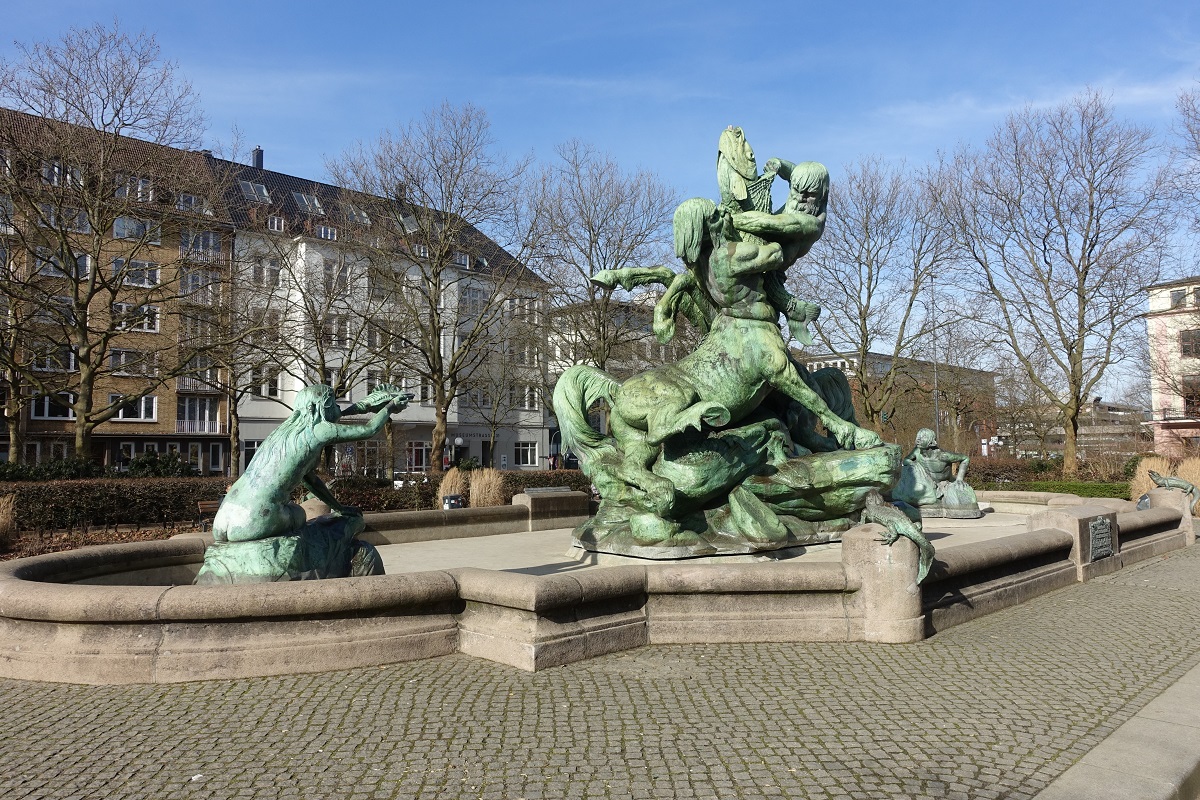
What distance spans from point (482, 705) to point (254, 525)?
230 centimetres

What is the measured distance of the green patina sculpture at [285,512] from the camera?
559 centimetres

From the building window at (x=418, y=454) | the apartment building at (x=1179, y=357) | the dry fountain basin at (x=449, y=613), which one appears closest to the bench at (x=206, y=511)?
the dry fountain basin at (x=449, y=613)

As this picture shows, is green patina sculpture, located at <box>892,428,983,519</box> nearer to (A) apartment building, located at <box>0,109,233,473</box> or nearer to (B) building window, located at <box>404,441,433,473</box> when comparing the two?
(A) apartment building, located at <box>0,109,233,473</box>

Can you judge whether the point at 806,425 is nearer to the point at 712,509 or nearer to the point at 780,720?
the point at 712,509

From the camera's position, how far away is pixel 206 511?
50.5 ft

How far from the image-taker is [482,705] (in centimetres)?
434

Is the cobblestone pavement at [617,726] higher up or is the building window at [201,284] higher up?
the building window at [201,284]

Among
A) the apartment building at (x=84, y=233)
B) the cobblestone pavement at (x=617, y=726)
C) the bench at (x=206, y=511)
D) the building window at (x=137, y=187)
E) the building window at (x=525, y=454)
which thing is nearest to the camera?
the cobblestone pavement at (x=617, y=726)

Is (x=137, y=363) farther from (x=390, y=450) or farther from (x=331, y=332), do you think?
(x=390, y=450)

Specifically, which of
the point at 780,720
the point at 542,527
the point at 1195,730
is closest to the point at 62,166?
the point at 542,527

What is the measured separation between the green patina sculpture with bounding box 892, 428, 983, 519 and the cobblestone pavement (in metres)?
7.39

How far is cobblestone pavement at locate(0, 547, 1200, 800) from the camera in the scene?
3.39 metres

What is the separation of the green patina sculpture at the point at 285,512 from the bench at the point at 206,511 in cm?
915

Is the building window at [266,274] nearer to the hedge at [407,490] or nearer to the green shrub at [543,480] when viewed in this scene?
the hedge at [407,490]
